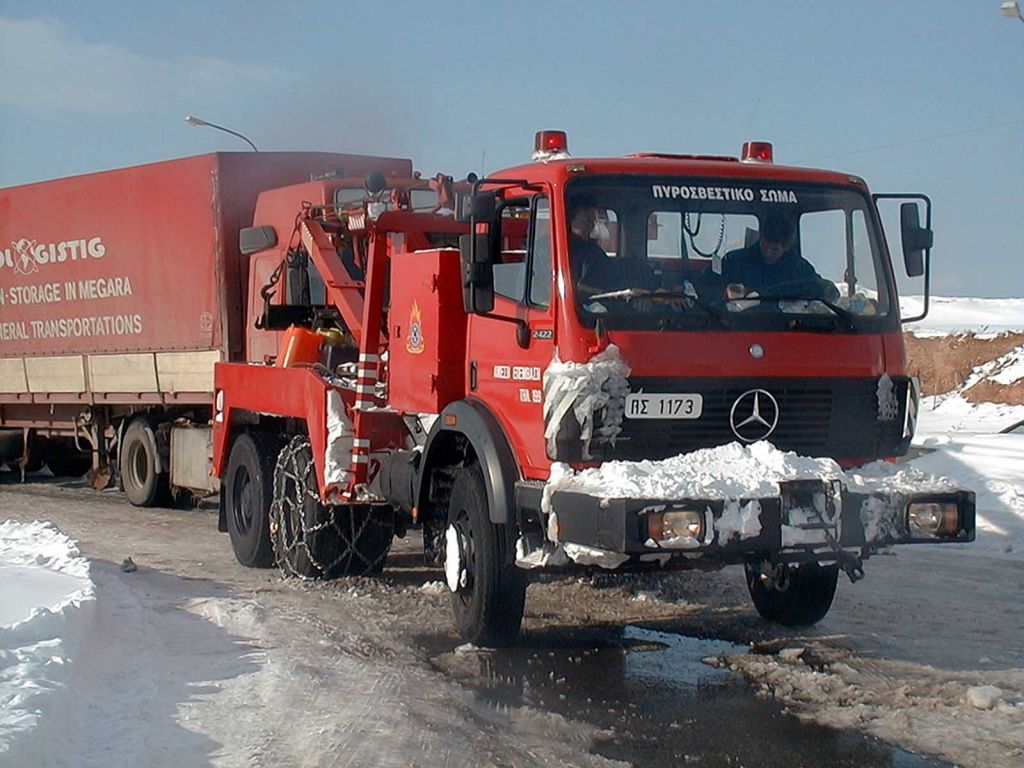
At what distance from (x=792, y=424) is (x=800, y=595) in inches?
61.3

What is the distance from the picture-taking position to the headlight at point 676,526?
5.75 meters

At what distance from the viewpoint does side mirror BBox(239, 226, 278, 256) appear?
455 inches

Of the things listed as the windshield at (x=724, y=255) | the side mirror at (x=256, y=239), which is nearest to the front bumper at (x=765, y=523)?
the windshield at (x=724, y=255)

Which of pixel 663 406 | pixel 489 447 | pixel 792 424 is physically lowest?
pixel 489 447

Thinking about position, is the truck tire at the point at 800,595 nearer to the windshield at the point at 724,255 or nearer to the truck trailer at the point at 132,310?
the windshield at the point at 724,255

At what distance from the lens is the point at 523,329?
21.8 feet

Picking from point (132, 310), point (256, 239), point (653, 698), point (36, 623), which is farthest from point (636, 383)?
point (132, 310)

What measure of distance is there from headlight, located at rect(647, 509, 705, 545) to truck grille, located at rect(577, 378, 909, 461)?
59 cm

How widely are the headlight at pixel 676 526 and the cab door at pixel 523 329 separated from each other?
85 centimetres

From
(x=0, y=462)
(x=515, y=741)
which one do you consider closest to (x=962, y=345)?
(x=0, y=462)

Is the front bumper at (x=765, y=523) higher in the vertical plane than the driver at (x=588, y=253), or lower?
lower

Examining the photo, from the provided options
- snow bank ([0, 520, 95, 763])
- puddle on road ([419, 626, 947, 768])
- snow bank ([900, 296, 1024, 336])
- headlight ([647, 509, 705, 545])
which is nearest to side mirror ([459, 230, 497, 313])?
headlight ([647, 509, 705, 545])

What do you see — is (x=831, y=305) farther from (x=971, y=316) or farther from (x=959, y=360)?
(x=971, y=316)

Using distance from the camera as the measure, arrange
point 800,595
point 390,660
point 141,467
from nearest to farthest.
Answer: point 390,660 → point 800,595 → point 141,467
